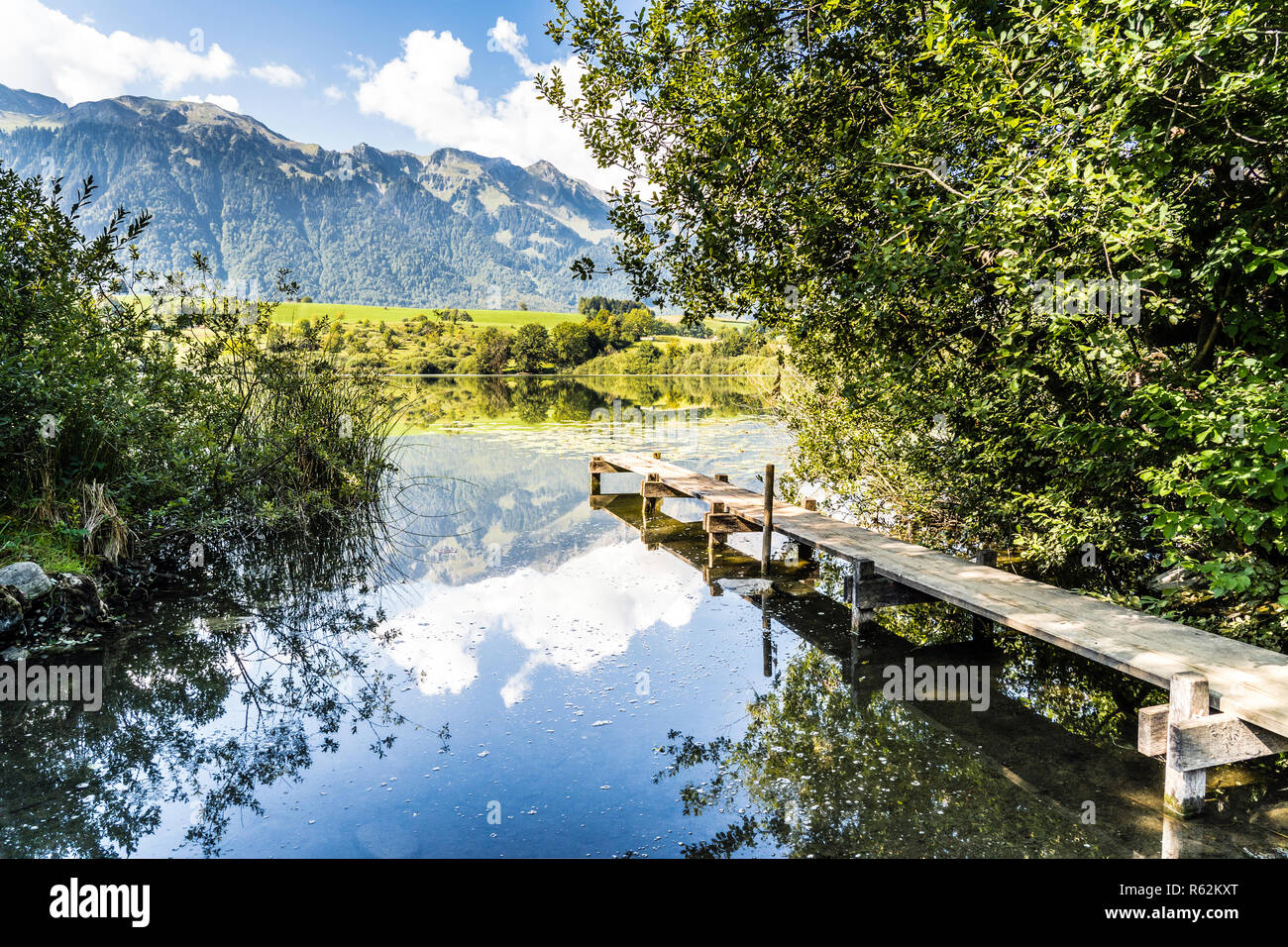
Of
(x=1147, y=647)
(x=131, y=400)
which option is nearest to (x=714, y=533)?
(x=1147, y=647)

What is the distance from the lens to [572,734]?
4750mm

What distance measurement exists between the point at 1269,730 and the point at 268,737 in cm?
555

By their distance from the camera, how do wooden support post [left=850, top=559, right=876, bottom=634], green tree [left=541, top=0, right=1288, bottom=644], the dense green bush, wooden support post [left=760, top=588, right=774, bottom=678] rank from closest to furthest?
green tree [left=541, top=0, right=1288, bottom=644]
wooden support post [left=760, top=588, right=774, bottom=678]
wooden support post [left=850, top=559, right=876, bottom=634]
the dense green bush

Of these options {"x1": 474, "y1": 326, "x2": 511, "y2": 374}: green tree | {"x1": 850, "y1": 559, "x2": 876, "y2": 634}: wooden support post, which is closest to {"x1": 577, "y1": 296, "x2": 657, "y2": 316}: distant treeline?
{"x1": 474, "y1": 326, "x2": 511, "y2": 374}: green tree

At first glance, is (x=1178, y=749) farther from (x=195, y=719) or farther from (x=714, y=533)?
(x=714, y=533)

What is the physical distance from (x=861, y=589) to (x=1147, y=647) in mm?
2421

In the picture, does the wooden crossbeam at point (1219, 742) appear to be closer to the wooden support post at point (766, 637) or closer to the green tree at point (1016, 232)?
the green tree at point (1016, 232)

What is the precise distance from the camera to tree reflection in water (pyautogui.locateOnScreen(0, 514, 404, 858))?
3828mm

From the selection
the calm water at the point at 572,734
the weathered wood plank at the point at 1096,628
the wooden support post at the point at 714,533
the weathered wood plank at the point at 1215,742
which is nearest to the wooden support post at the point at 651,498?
the wooden support post at the point at 714,533

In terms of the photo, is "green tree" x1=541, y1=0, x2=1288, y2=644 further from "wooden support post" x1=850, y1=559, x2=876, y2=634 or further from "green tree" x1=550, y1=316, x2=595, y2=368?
"green tree" x1=550, y1=316, x2=595, y2=368

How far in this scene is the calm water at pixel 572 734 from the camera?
12.0 ft

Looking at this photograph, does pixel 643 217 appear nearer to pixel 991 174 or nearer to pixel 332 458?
pixel 991 174
